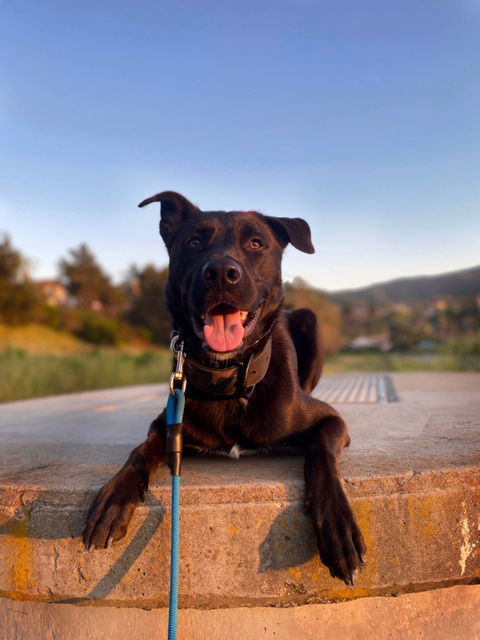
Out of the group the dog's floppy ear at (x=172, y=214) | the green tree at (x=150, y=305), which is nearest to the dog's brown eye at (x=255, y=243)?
the dog's floppy ear at (x=172, y=214)

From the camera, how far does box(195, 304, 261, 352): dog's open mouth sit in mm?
1989

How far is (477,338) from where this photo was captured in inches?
491

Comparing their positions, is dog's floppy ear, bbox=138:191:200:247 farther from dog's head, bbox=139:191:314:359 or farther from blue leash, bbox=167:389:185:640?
blue leash, bbox=167:389:185:640

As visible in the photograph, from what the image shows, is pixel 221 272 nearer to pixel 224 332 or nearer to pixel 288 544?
pixel 224 332

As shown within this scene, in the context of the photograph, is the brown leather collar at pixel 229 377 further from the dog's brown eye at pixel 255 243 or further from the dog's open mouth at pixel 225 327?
the dog's brown eye at pixel 255 243

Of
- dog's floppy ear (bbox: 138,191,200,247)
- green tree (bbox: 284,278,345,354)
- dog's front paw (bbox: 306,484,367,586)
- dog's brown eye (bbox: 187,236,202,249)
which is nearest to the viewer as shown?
dog's front paw (bbox: 306,484,367,586)

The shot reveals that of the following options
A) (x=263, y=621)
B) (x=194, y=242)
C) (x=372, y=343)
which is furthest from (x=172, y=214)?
(x=372, y=343)

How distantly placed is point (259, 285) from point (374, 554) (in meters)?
1.11

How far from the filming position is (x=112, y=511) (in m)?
1.62

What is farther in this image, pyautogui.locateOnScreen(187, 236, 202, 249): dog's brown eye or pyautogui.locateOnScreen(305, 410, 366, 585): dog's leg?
pyautogui.locateOnScreen(187, 236, 202, 249): dog's brown eye

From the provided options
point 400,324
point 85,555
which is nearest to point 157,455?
point 85,555

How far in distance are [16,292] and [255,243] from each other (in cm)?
2549

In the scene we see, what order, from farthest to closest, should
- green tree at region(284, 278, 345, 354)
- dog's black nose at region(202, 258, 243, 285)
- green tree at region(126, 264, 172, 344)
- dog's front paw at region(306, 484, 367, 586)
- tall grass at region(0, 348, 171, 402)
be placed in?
green tree at region(126, 264, 172, 344), green tree at region(284, 278, 345, 354), tall grass at region(0, 348, 171, 402), dog's black nose at region(202, 258, 243, 285), dog's front paw at region(306, 484, 367, 586)

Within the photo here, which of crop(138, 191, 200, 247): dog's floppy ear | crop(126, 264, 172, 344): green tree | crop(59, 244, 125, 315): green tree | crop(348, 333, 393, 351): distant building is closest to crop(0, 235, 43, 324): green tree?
crop(126, 264, 172, 344): green tree
